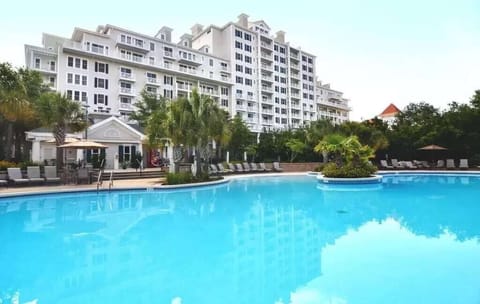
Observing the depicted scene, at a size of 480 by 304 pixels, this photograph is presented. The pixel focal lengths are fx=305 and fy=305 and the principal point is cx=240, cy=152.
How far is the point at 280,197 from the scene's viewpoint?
13320mm

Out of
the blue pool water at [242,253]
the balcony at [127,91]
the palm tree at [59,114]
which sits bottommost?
the blue pool water at [242,253]

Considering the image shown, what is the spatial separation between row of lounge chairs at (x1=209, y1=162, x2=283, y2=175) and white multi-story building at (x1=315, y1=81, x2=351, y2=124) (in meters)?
42.3

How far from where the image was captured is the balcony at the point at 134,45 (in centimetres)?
4012

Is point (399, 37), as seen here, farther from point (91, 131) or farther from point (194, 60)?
point (194, 60)

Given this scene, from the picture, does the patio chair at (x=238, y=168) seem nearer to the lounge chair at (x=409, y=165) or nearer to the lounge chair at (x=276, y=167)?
the lounge chair at (x=276, y=167)

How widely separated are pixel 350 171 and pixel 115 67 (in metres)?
33.7

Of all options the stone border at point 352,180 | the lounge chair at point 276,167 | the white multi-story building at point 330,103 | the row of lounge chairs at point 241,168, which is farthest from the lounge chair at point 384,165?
the white multi-story building at point 330,103

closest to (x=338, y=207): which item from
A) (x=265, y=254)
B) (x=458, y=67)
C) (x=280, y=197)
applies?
(x=280, y=197)

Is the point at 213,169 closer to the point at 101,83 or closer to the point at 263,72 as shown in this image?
the point at 101,83

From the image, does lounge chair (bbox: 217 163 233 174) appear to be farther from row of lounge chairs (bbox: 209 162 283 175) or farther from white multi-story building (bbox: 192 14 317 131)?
white multi-story building (bbox: 192 14 317 131)

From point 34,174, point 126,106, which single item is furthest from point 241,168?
point 126,106

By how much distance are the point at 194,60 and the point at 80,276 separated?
1801 inches

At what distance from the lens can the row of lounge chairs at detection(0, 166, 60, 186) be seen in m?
15.0

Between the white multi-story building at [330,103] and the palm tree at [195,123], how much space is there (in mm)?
52114
